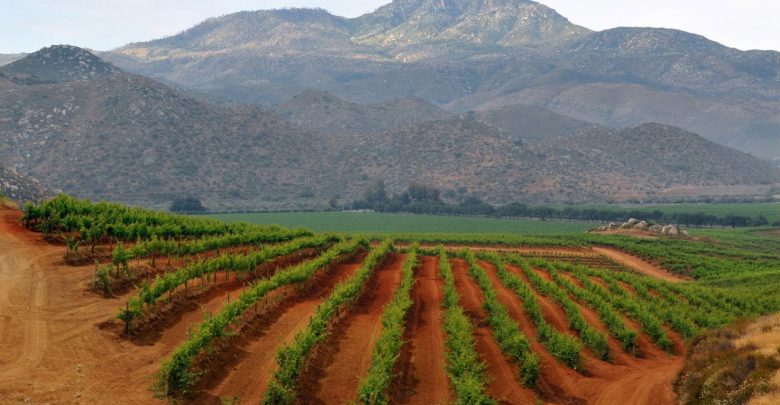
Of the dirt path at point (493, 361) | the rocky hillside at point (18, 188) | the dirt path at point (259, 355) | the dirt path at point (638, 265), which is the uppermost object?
the rocky hillside at point (18, 188)

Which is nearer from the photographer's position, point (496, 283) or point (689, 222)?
point (496, 283)

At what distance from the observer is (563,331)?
3697 cm

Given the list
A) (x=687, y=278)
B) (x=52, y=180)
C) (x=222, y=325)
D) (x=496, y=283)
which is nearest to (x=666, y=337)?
(x=496, y=283)

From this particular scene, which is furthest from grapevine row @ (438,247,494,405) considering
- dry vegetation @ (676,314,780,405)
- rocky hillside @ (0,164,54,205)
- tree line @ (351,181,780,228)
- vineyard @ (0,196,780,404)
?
tree line @ (351,181,780,228)

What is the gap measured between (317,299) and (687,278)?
49591 millimetres

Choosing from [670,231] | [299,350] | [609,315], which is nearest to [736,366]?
[299,350]

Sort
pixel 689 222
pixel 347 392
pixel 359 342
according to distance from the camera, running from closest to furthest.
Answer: pixel 347 392, pixel 359 342, pixel 689 222

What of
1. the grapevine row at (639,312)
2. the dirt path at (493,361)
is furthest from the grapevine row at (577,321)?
the dirt path at (493,361)

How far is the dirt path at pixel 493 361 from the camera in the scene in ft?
85.6

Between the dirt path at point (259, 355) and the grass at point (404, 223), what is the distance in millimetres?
82591

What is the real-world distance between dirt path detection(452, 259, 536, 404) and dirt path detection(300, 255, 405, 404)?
4.59 meters

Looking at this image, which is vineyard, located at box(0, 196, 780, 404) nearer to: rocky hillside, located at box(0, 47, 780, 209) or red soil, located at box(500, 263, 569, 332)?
red soil, located at box(500, 263, 569, 332)

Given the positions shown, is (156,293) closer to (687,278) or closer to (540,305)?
(540,305)

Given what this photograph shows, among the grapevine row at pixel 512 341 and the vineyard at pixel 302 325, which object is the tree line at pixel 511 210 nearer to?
the vineyard at pixel 302 325
